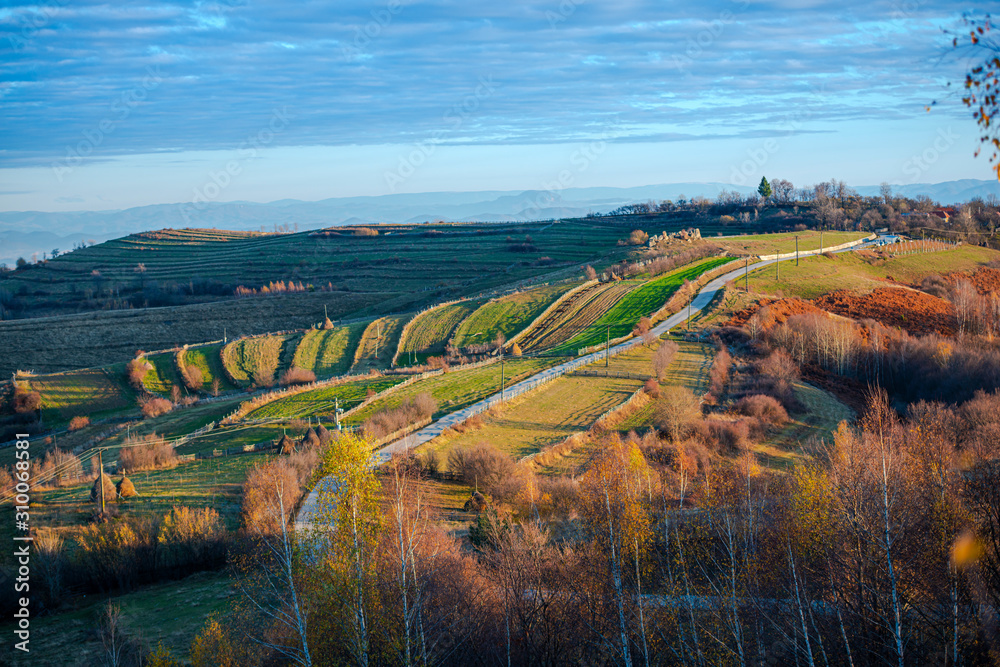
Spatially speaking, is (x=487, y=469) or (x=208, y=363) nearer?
(x=487, y=469)

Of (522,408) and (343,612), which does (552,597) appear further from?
(522,408)

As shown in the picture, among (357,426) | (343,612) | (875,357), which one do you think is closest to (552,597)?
(343,612)

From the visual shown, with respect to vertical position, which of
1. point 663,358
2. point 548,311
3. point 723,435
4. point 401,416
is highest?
point 548,311

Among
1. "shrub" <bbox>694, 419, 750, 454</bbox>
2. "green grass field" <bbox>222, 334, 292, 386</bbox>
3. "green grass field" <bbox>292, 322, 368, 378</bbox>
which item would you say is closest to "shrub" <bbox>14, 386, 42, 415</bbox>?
"green grass field" <bbox>222, 334, 292, 386</bbox>

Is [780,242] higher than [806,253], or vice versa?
[780,242]

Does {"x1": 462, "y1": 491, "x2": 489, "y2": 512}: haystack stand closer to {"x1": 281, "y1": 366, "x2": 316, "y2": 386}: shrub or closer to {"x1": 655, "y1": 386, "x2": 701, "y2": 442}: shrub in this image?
{"x1": 655, "y1": 386, "x2": 701, "y2": 442}: shrub

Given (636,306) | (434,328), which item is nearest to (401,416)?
(434,328)

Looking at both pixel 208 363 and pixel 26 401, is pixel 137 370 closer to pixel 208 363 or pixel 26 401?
pixel 208 363
